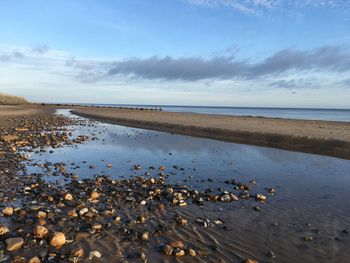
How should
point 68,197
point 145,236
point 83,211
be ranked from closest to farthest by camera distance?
point 145,236 < point 83,211 < point 68,197

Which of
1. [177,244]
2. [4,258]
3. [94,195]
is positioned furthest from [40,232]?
[94,195]

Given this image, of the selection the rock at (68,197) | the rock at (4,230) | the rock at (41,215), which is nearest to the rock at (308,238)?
the rock at (41,215)

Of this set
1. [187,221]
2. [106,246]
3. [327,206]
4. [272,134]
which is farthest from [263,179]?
[272,134]

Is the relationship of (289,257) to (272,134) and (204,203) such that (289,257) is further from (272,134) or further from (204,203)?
(272,134)

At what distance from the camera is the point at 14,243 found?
22.1 feet

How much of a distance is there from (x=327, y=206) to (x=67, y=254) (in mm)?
7959

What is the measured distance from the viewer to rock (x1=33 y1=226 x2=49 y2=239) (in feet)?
23.6

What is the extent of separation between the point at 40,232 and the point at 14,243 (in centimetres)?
59

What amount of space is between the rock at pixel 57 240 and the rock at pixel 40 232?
13.8 inches

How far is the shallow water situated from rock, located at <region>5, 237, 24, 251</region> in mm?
1647

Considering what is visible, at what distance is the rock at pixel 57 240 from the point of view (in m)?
6.90

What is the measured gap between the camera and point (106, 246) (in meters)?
7.04

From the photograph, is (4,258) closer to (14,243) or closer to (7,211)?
(14,243)

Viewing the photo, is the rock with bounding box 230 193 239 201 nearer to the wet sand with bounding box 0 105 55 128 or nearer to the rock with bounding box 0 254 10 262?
the rock with bounding box 0 254 10 262
